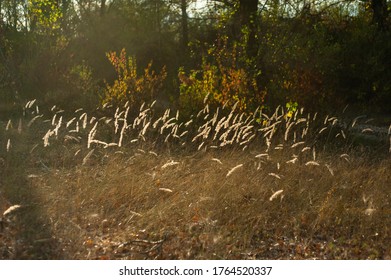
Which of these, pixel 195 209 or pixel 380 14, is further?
pixel 380 14

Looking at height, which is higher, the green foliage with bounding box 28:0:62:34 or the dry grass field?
the green foliage with bounding box 28:0:62:34

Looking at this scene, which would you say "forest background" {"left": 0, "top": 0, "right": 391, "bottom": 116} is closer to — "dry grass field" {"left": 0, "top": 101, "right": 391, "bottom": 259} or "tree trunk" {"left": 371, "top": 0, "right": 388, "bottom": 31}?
"tree trunk" {"left": 371, "top": 0, "right": 388, "bottom": 31}

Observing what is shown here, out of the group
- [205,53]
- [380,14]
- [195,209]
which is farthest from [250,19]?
[195,209]

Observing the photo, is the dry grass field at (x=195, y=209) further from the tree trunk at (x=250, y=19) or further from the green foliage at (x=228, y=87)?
the tree trunk at (x=250, y=19)

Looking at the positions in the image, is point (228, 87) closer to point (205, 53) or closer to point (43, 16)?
point (205, 53)

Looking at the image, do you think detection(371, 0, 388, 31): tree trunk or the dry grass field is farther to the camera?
detection(371, 0, 388, 31): tree trunk

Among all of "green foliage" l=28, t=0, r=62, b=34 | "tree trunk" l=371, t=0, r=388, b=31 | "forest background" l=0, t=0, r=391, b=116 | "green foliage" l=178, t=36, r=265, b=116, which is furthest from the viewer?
"tree trunk" l=371, t=0, r=388, b=31

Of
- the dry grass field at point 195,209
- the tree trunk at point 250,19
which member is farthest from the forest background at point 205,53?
the dry grass field at point 195,209


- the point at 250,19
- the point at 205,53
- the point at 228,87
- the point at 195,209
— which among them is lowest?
the point at 195,209

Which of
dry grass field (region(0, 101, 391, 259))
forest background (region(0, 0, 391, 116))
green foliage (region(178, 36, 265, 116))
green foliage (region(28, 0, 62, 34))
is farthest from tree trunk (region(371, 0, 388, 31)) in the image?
dry grass field (region(0, 101, 391, 259))

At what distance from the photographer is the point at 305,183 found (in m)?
6.02

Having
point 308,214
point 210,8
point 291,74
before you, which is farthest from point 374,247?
point 210,8

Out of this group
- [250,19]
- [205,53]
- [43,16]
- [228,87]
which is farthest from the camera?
[43,16]

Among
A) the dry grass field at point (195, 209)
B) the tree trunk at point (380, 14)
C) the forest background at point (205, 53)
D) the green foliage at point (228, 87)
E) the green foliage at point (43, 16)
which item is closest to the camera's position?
the dry grass field at point (195, 209)
